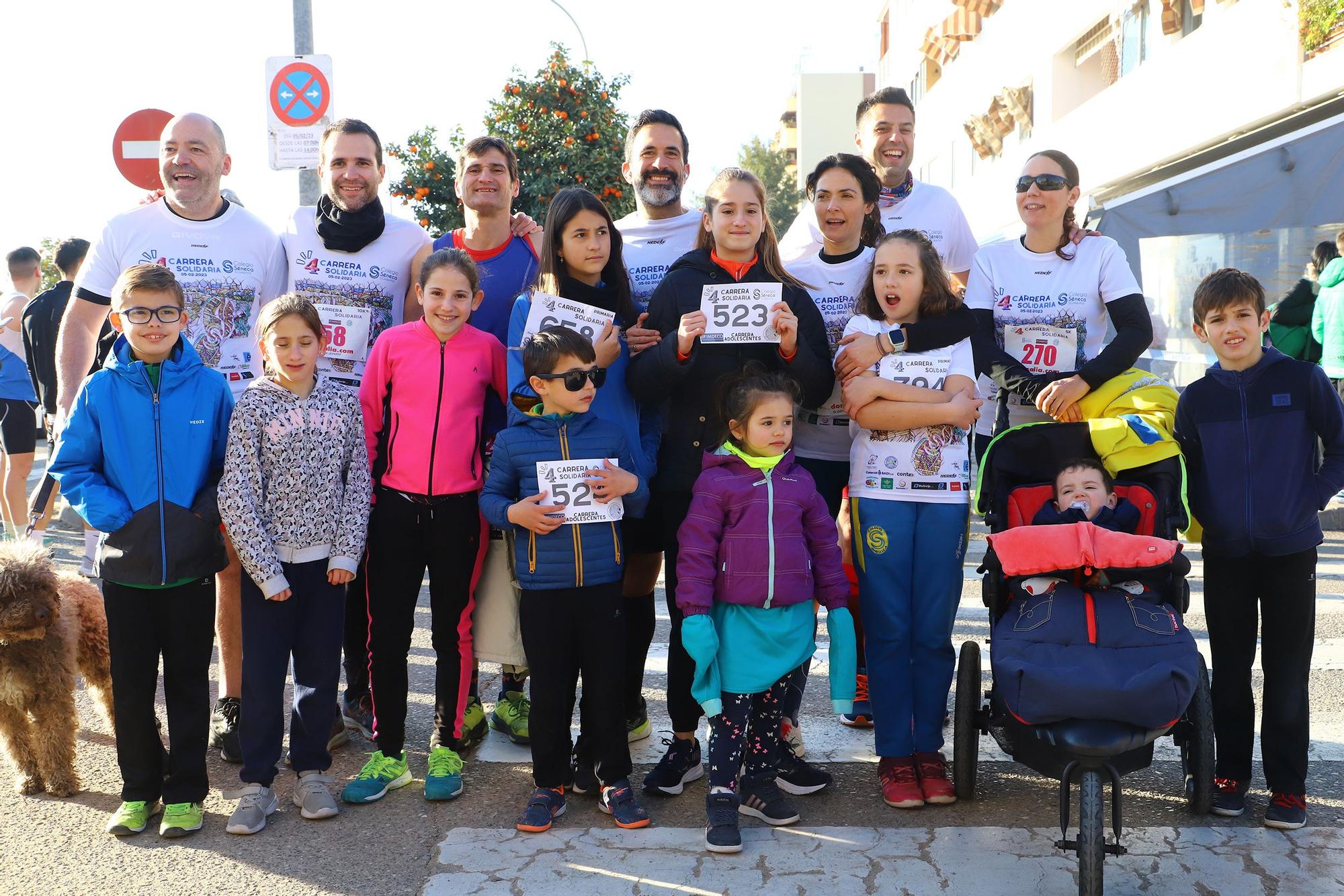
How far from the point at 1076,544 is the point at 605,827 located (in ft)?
6.19

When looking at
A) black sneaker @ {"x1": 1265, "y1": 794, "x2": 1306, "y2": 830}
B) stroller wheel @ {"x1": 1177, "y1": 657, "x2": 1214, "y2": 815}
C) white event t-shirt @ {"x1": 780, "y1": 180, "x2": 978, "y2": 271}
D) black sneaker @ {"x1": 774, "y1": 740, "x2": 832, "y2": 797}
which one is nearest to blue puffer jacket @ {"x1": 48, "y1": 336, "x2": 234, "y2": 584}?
black sneaker @ {"x1": 774, "y1": 740, "x2": 832, "y2": 797}

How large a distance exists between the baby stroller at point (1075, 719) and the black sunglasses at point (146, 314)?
2985 millimetres

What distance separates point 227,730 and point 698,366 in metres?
2.43

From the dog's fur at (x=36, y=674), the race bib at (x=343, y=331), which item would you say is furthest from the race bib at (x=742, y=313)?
the dog's fur at (x=36, y=674)

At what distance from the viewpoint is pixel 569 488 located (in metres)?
4.14

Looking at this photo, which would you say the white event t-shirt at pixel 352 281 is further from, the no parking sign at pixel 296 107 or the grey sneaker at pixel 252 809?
the no parking sign at pixel 296 107

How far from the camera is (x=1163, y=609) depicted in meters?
3.67

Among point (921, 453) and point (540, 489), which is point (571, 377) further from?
point (921, 453)

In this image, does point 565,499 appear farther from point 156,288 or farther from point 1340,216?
point 1340,216

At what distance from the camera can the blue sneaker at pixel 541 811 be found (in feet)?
13.3

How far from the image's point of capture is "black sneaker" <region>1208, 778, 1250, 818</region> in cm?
409

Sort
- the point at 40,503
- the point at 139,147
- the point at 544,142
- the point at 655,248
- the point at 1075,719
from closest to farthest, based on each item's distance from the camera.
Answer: the point at 1075,719
the point at 655,248
the point at 139,147
the point at 40,503
the point at 544,142

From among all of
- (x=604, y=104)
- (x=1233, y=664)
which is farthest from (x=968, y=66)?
(x=1233, y=664)

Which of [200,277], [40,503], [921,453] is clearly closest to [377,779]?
[200,277]
